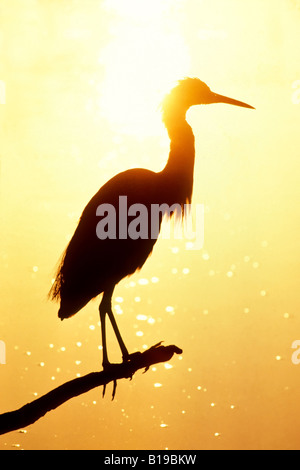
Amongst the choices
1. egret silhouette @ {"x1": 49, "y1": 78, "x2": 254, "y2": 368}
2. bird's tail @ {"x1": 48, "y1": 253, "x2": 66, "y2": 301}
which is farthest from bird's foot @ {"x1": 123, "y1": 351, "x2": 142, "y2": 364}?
bird's tail @ {"x1": 48, "y1": 253, "x2": 66, "y2": 301}

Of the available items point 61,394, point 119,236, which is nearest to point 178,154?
point 119,236

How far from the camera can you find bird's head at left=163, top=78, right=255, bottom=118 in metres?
3.86

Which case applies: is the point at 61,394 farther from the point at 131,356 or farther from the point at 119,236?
the point at 119,236

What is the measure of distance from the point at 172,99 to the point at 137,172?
20.5 inches

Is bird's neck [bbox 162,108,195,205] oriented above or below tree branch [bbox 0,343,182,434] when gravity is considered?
above

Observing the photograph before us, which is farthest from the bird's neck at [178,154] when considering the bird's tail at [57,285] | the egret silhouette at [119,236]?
the bird's tail at [57,285]

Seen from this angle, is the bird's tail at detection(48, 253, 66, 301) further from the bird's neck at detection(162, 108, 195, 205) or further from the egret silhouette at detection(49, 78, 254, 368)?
the bird's neck at detection(162, 108, 195, 205)

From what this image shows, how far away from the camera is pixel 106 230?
365 cm

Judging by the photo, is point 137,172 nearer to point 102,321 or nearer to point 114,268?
point 114,268

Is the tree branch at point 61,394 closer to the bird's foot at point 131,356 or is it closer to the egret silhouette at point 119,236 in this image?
the bird's foot at point 131,356

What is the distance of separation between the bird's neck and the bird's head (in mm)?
A: 69

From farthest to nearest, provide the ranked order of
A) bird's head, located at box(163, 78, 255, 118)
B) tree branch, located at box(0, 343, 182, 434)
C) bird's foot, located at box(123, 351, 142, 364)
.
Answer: bird's head, located at box(163, 78, 255, 118), bird's foot, located at box(123, 351, 142, 364), tree branch, located at box(0, 343, 182, 434)

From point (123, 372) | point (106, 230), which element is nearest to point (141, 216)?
point (106, 230)

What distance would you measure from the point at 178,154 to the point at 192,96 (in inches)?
16.8
